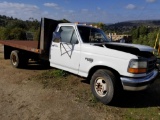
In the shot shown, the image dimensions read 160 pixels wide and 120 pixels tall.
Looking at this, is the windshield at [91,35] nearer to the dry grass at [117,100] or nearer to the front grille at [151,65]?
the dry grass at [117,100]

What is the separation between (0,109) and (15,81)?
2.31 metres

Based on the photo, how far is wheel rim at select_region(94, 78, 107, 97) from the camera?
5461mm

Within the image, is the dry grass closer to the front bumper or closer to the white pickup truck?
the white pickup truck

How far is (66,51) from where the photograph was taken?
6566 millimetres

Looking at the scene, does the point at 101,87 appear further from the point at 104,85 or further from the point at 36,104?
the point at 36,104

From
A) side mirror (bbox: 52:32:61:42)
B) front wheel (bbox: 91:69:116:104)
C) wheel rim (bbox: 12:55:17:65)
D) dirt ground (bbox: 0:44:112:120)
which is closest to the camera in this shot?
dirt ground (bbox: 0:44:112:120)

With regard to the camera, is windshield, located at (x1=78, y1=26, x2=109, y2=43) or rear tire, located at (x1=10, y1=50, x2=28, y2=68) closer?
windshield, located at (x1=78, y1=26, x2=109, y2=43)

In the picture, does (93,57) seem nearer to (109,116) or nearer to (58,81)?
(109,116)

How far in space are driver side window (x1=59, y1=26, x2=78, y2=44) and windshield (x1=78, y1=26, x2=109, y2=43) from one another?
0.21m

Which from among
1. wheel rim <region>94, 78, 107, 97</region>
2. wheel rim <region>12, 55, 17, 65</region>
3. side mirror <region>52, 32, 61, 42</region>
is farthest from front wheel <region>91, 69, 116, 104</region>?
wheel rim <region>12, 55, 17, 65</region>

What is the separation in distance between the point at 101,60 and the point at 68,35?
1606mm

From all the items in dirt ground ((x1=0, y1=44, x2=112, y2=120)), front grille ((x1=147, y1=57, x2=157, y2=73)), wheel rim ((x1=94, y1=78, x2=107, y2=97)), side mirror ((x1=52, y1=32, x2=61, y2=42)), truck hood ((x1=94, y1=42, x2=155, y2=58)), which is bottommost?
dirt ground ((x1=0, y1=44, x2=112, y2=120))

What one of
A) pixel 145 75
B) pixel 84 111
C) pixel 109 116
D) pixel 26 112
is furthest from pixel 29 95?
pixel 145 75

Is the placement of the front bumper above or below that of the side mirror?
below
